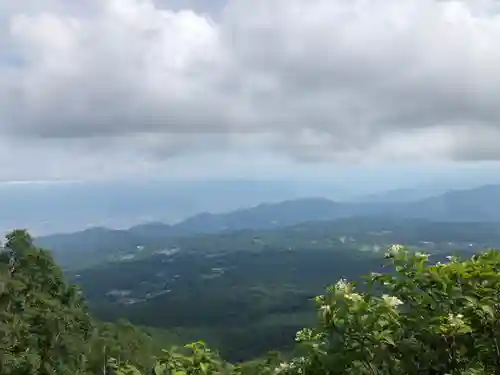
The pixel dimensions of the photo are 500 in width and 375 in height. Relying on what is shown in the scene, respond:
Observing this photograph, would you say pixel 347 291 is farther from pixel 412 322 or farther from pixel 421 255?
pixel 421 255

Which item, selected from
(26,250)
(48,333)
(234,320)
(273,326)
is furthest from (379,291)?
(234,320)

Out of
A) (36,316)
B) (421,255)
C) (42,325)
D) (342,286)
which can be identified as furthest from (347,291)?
(42,325)

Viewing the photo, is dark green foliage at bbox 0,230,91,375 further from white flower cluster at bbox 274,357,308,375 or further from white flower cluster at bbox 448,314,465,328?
white flower cluster at bbox 448,314,465,328

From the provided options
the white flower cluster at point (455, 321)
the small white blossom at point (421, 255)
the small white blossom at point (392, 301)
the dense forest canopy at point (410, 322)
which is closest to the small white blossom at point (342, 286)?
the dense forest canopy at point (410, 322)

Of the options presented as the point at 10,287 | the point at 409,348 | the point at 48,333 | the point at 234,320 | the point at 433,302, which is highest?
the point at 433,302

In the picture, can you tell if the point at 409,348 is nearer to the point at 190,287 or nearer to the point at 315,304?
the point at 315,304

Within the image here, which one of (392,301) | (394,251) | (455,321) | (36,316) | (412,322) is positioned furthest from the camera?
(36,316)

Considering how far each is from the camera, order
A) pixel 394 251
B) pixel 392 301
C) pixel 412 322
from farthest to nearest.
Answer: pixel 394 251, pixel 412 322, pixel 392 301

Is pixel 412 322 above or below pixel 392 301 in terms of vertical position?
below

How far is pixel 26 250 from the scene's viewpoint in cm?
2167

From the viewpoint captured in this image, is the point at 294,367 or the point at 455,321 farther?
the point at 294,367

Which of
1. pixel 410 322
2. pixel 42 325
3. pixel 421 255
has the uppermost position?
pixel 421 255

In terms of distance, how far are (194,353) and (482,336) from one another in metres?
2.88

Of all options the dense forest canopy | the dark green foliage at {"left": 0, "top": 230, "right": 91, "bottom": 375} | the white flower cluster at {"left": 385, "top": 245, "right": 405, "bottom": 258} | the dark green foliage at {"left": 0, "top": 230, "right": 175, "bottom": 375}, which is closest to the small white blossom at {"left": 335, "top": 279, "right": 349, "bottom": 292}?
the dense forest canopy
